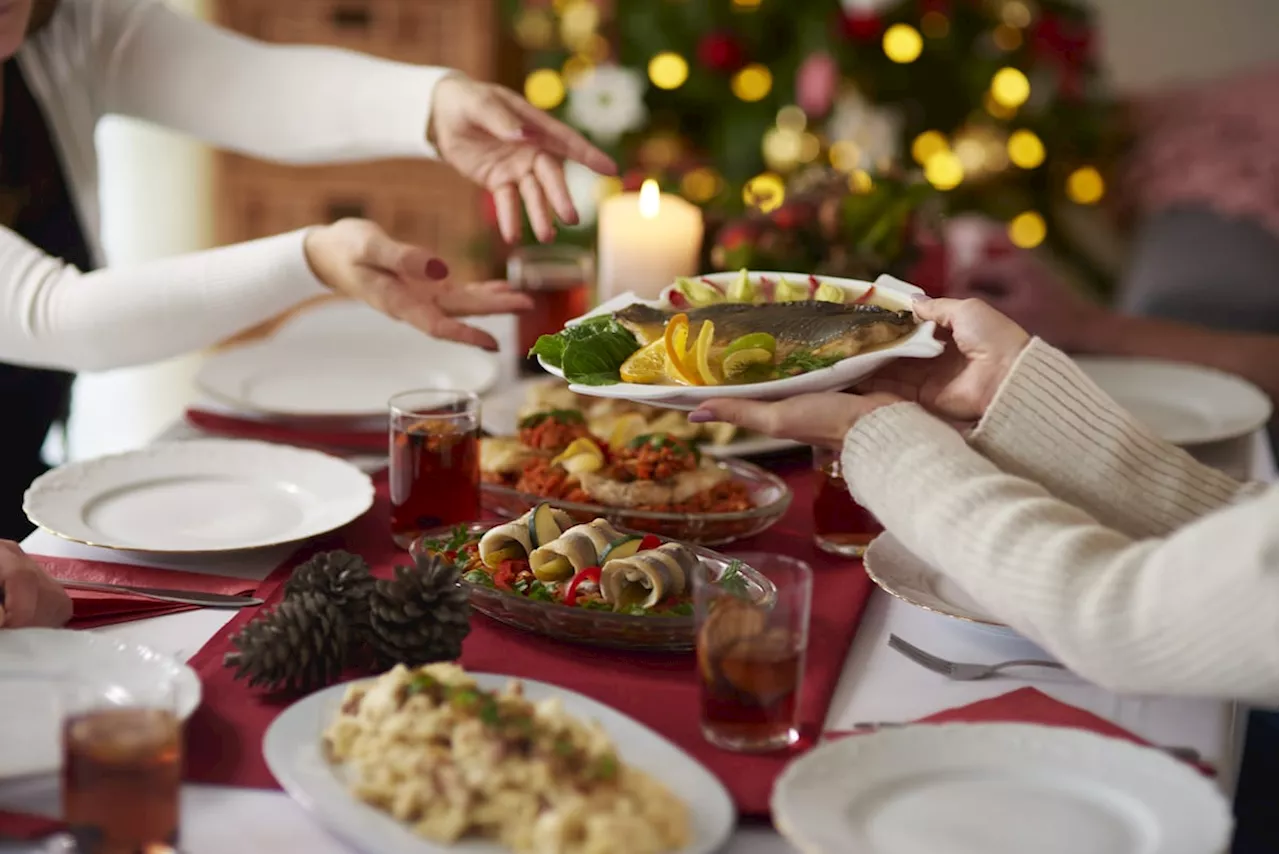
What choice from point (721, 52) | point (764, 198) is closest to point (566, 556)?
point (764, 198)

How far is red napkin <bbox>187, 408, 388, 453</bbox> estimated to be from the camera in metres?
1.78

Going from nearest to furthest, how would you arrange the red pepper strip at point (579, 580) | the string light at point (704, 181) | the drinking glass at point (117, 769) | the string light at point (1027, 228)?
1. the drinking glass at point (117, 769)
2. the red pepper strip at point (579, 580)
3. the string light at point (704, 181)
4. the string light at point (1027, 228)

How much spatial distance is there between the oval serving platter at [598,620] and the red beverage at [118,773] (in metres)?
0.38

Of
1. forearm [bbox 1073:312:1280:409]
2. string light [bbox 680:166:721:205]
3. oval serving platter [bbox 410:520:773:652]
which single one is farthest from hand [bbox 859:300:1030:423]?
string light [bbox 680:166:721:205]

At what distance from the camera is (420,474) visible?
142cm

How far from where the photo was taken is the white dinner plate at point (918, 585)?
48.6 inches

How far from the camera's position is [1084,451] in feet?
3.96

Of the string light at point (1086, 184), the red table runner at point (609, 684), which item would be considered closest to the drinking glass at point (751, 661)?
the red table runner at point (609, 684)

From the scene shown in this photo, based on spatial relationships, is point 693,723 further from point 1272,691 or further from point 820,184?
point 820,184

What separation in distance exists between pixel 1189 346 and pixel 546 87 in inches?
89.3

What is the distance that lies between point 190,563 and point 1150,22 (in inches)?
144

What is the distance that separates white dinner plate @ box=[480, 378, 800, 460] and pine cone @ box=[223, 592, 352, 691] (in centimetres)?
54

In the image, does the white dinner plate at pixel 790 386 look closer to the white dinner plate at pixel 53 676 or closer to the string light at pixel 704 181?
the white dinner plate at pixel 53 676

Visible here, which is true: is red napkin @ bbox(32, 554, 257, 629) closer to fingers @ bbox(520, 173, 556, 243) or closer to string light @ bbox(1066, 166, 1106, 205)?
fingers @ bbox(520, 173, 556, 243)
